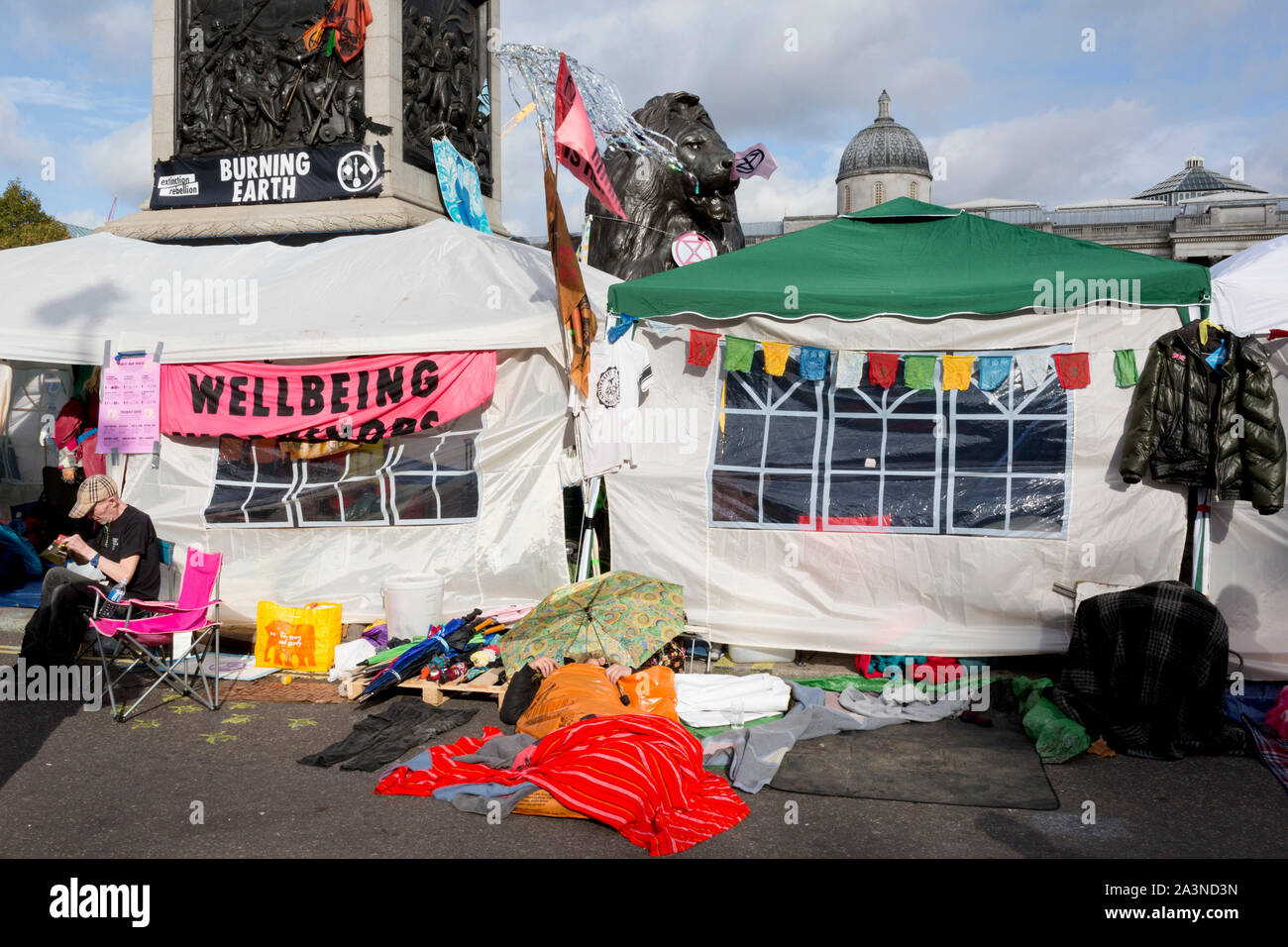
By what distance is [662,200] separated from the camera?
34.0 ft

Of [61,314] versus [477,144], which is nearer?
[61,314]

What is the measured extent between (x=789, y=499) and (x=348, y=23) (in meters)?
7.90

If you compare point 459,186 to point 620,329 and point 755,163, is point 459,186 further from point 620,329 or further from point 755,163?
point 620,329

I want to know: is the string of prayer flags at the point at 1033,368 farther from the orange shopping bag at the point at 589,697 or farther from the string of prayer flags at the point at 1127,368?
the orange shopping bag at the point at 589,697

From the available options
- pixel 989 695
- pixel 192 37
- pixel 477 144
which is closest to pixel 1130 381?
pixel 989 695

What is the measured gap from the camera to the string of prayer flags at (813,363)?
7496 millimetres

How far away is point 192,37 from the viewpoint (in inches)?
484

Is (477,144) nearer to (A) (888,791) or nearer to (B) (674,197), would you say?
(B) (674,197)

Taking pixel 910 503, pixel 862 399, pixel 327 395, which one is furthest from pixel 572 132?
pixel 910 503

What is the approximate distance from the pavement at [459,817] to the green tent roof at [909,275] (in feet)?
9.83

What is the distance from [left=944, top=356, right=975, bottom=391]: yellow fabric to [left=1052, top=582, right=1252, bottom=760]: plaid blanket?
190 centimetres

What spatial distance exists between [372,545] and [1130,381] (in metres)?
5.55

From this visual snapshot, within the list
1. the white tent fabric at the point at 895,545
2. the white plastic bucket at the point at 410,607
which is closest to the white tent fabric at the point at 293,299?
the white tent fabric at the point at 895,545

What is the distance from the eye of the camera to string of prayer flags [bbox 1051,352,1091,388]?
7.13m
